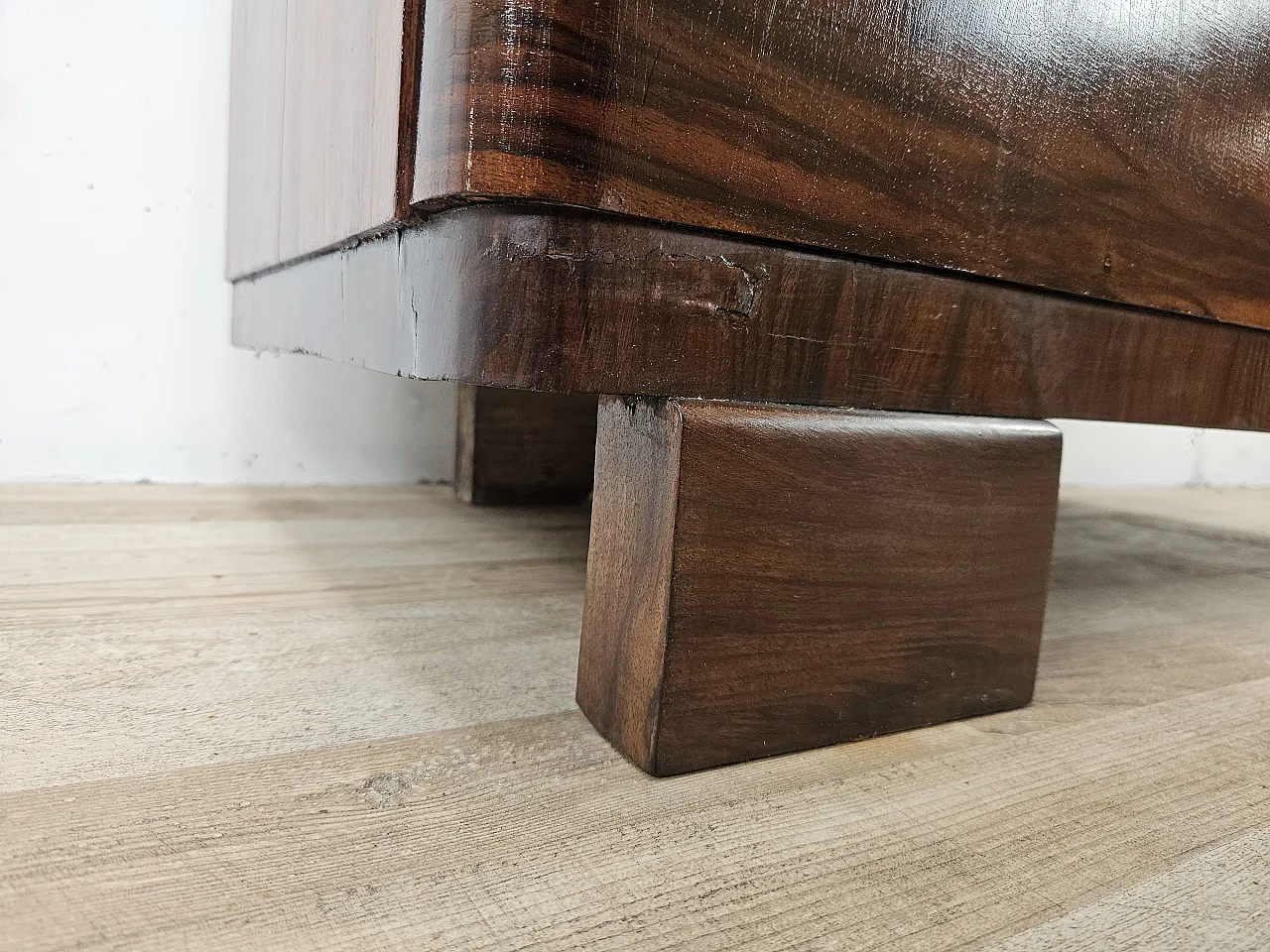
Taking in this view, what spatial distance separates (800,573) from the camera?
38 centimetres

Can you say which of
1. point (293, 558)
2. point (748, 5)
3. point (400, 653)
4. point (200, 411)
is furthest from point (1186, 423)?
point (200, 411)

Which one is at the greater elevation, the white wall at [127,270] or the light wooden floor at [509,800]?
the white wall at [127,270]

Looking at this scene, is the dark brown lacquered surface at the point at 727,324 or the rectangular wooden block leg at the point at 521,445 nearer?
the dark brown lacquered surface at the point at 727,324

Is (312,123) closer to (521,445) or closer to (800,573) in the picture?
(800,573)

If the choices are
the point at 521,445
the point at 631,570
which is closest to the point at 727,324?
the point at 631,570

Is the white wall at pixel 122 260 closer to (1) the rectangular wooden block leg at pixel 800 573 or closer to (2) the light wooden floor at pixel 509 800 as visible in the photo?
(2) the light wooden floor at pixel 509 800

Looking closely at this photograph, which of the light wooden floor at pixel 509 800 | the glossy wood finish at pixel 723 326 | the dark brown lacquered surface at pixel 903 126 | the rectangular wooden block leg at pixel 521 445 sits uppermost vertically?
the dark brown lacquered surface at pixel 903 126

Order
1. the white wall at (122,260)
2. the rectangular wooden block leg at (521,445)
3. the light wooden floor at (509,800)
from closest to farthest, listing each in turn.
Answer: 1. the light wooden floor at (509,800)
2. the white wall at (122,260)
3. the rectangular wooden block leg at (521,445)

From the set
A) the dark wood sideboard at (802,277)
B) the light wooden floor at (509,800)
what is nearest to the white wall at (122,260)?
the light wooden floor at (509,800)

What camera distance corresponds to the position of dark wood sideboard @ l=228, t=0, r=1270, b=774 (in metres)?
0.32

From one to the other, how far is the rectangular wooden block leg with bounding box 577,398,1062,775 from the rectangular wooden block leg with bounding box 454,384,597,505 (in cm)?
63

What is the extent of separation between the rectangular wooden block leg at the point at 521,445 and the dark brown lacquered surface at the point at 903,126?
0.64 m

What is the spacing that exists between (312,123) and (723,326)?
33 cm

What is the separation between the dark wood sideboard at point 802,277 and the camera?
32 cm
